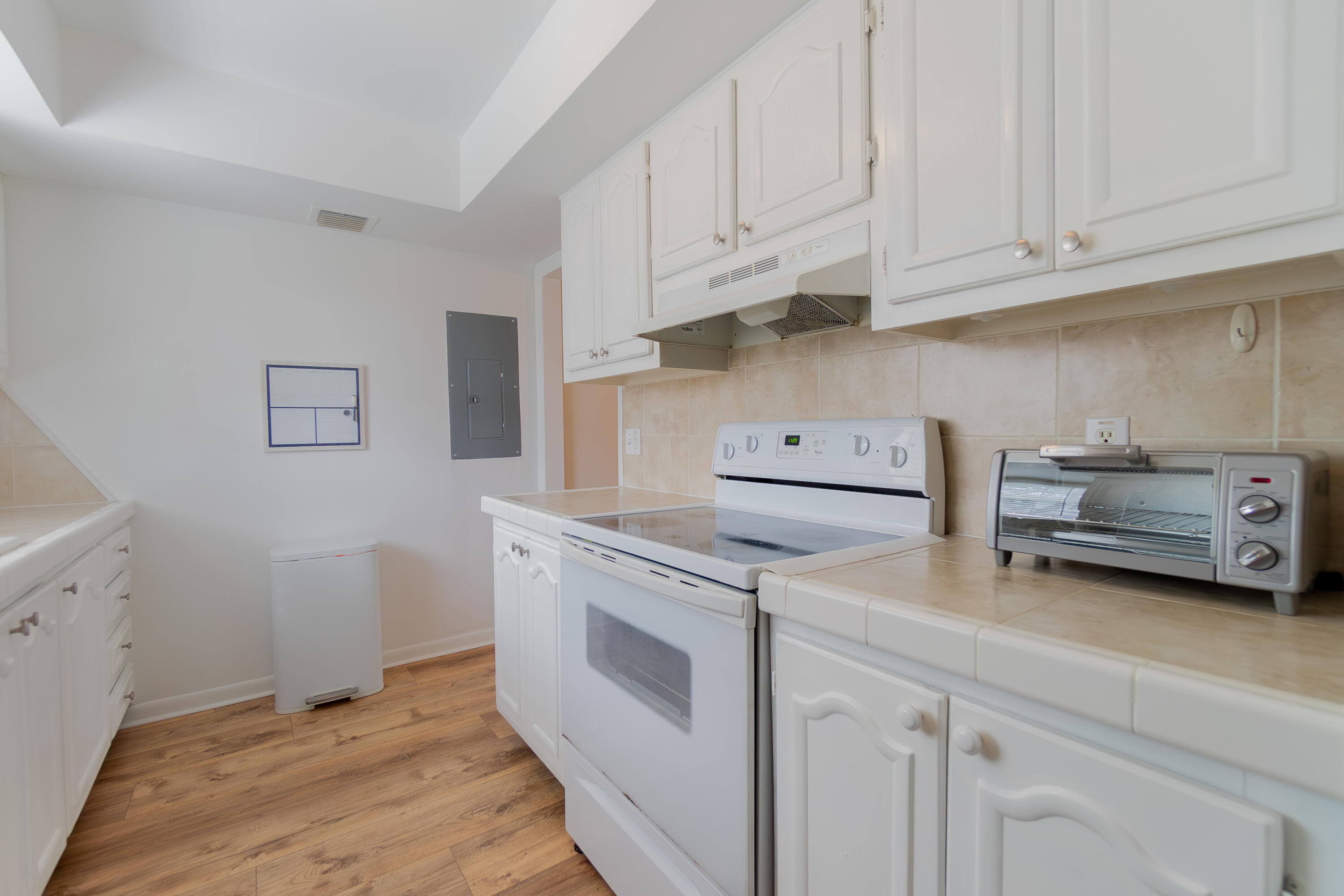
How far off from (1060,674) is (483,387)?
3.11 m

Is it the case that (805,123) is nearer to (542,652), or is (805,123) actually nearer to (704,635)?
(704,635)

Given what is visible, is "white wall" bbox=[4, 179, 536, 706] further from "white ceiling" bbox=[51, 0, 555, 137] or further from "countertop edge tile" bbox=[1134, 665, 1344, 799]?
"countertop edge tile" bbox=[1134, 665, 1344, 799]

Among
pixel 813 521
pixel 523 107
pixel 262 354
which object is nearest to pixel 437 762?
pixel 813 521

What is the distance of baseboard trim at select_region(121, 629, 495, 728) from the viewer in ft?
7.99

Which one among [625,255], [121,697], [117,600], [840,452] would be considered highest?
[625,255]

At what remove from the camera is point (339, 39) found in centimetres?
194

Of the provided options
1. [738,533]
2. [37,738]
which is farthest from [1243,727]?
[37,738]

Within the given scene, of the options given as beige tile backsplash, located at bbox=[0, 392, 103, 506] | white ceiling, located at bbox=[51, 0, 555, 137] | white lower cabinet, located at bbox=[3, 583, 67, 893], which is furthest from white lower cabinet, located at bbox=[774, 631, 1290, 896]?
beige tile backsplash, located at bbox=[0, 392, 103, 506]

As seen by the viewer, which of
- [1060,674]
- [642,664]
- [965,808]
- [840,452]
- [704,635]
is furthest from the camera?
[840,452]

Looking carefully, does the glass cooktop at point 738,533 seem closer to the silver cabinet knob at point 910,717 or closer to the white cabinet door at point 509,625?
the silver cabinet knob at point 910,717

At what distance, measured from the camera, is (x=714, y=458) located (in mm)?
1966

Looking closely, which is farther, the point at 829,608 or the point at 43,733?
the point at 43,733

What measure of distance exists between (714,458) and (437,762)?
5.01 feet

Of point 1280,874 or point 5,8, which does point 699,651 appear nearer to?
point 1280,874
